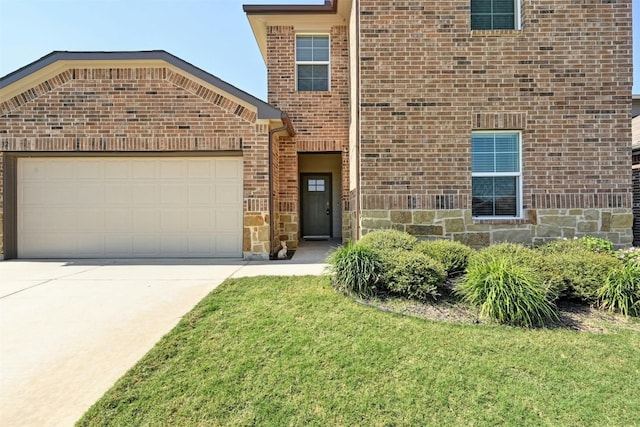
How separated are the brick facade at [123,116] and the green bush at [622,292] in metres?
6.53

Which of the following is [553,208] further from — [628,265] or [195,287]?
[195,287]

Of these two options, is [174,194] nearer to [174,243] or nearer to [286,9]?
[174,243]

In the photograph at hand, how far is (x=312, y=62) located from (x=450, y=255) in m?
6.71

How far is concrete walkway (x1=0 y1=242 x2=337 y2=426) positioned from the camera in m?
2.47

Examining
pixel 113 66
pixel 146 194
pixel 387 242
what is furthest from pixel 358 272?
pixel 113 66

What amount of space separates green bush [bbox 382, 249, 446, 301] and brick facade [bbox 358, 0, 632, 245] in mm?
2135

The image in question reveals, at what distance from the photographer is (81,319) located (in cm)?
385

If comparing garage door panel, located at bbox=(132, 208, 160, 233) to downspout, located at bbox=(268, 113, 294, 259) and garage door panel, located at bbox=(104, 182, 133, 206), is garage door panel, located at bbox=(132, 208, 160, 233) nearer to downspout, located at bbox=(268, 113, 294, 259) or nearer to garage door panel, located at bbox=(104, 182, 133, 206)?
garage door panel, located at bbox=(104, 182, 133, 206)

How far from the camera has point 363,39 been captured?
20.9 ft

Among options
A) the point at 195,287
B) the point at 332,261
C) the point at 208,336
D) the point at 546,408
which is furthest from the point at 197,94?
the point at 546,408

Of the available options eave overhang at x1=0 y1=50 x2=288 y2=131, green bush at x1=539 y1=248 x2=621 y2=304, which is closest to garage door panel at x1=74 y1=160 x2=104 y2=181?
eave overhang at x1=0 y1=50 x2=288 y2=131

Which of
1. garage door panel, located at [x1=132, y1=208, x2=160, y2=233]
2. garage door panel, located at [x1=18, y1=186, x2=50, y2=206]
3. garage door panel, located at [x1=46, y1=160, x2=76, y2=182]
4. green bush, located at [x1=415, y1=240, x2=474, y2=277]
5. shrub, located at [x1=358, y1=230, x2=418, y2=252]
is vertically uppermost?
garage door panel, located at [x1=46, y1=160, x2=76, y2=182]

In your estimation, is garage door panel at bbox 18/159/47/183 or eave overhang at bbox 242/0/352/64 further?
eave overhang at bbox 242/0/352/64

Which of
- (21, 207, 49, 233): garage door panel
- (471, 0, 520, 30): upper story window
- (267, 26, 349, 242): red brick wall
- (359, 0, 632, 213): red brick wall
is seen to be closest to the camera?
(359, 0, 632, 213): red brick wall
